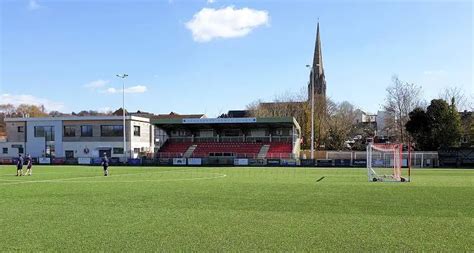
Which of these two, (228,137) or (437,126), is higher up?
(437,126)

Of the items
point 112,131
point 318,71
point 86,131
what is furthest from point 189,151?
point 318,71

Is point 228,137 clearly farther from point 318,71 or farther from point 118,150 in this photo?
point 318,71

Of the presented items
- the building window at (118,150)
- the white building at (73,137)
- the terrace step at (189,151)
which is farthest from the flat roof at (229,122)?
the building window at (118,150)

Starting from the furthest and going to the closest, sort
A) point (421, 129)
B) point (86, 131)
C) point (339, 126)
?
point (339, 126) → point (86, 131) → point (421, 129)

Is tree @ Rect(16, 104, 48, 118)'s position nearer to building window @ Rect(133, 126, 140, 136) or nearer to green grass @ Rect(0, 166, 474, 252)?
building window @ Rect(133, 126, 140, 136)

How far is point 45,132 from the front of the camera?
242ft

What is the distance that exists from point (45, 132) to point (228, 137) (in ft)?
98.2

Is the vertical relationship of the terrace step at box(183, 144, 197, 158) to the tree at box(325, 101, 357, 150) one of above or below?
below

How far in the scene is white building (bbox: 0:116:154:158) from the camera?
71.1 m

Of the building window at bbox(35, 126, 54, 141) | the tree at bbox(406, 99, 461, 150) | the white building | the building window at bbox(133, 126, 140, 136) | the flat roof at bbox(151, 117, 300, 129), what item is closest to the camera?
the tree at bbox(406, 99, 461, 150)

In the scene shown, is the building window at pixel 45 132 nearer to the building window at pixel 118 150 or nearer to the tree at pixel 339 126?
the building window at pixel 118 150

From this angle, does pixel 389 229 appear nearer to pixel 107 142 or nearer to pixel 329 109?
pixel 107 142

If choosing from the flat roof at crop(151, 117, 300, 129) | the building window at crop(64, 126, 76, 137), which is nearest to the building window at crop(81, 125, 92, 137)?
the building window at crop(64, 126, 76, 137)

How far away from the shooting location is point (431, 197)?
18.1 meters
